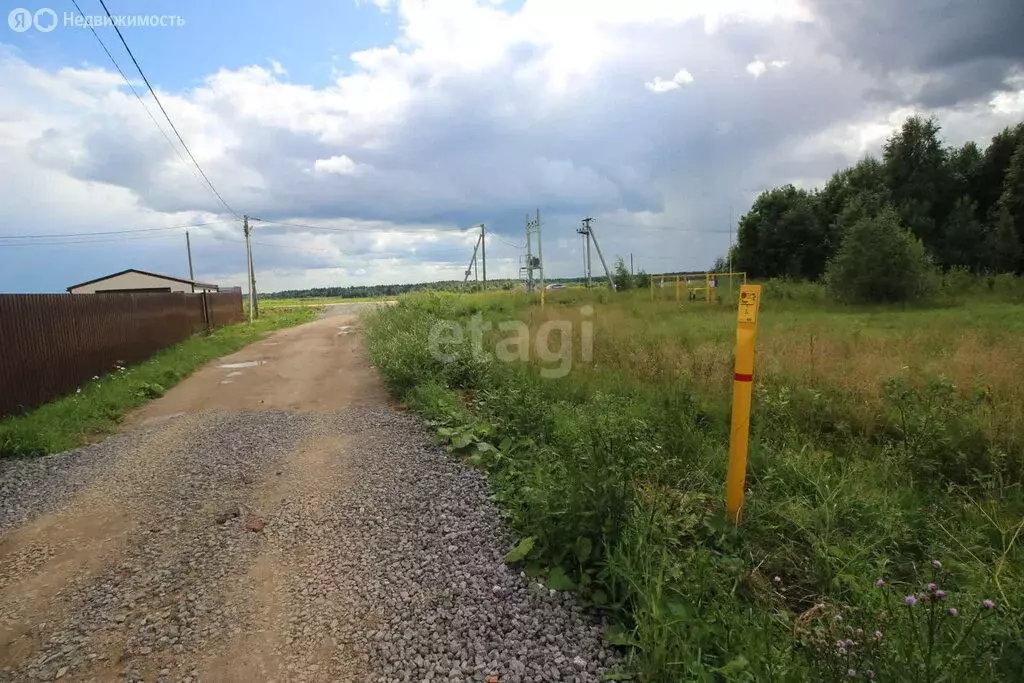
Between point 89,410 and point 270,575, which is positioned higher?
point 89,410

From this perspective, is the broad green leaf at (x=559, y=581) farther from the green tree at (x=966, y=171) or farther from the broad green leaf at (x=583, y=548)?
the green tree at (x=966, y=171)

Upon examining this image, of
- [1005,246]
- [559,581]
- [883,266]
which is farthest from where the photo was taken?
[1005,246]

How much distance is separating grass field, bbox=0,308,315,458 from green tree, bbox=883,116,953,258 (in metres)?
38.5

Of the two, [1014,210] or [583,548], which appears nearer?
[583,548]

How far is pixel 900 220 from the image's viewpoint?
3027 cm

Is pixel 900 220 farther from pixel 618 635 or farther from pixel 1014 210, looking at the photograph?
pixel 618 635

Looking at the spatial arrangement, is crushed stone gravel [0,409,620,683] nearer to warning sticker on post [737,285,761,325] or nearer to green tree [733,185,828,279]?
warning sticker on post [737,285,761,325]

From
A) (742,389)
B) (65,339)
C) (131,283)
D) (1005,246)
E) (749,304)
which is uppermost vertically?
(1005,246)

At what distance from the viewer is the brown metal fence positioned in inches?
298

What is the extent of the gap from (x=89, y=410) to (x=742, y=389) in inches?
324

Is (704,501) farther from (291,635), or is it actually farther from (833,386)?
(833,386)

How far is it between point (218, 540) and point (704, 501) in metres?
3.27

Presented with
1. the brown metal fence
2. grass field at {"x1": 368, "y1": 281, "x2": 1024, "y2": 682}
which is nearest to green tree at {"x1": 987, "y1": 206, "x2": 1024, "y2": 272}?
grass field at {"x1": 368, "y1": 281, "x2": 1024, "y2": 682}

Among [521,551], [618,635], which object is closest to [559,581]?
[521,551]
